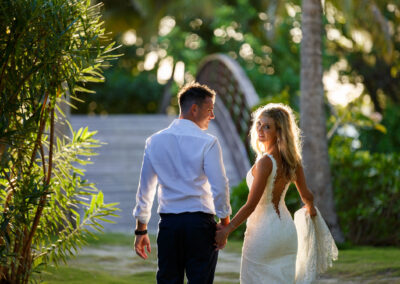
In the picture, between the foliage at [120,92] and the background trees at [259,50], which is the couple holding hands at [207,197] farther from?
the foliage at [120,92]

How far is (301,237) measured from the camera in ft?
16.2

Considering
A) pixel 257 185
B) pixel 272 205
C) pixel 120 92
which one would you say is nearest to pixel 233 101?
pixel 272 205

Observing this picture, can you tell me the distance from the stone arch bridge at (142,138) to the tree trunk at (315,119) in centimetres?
303

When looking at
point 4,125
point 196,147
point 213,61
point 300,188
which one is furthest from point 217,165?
point 213,61

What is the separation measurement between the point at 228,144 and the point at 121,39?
13265 millimetres

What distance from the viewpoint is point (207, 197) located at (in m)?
4.14

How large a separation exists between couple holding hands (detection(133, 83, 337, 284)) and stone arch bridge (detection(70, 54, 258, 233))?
6.84 metres

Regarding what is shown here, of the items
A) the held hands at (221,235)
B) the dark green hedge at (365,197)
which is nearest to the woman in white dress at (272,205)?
the held hands at (221,235)

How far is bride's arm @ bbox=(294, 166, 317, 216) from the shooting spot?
4.58 meters

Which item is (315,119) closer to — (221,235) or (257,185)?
(257,185)

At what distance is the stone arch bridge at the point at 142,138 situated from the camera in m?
12.6

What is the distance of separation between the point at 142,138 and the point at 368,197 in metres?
7.01

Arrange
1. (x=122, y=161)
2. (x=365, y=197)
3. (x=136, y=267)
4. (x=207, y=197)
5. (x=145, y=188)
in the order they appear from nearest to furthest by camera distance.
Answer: (x=207, y=197)
(x=145, y=188)
(x=136, y=267)
(x=365, y=197)
(x=122, y=161)

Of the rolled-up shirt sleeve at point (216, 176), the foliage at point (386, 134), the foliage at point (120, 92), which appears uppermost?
the foliage at point (120, 92)
